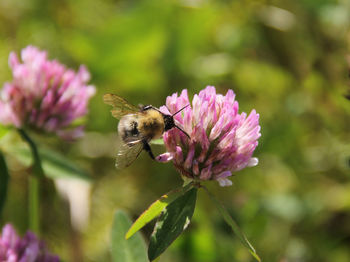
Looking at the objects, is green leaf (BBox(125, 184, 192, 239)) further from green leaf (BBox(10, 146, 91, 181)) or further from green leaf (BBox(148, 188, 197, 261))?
green leaf (BBox(10, 146, 91, 181))

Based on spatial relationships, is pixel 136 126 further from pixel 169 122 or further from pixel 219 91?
pixel 219 91

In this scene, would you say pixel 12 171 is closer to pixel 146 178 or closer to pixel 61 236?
pixel 61 236

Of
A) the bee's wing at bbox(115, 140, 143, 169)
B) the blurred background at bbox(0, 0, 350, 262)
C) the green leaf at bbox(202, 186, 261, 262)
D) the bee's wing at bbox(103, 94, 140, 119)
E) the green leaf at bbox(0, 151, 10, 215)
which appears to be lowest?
the blurred background at bbox(0, 0, 350, 262)

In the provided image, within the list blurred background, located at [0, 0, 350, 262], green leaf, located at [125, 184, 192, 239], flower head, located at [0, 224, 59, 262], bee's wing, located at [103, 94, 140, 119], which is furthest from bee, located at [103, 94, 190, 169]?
blurred background, located at [0, 0, 350, 262]

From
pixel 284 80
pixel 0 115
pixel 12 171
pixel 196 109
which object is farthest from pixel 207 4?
pixel 196 109

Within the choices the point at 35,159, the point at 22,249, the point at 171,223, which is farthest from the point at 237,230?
the point at 35,159
